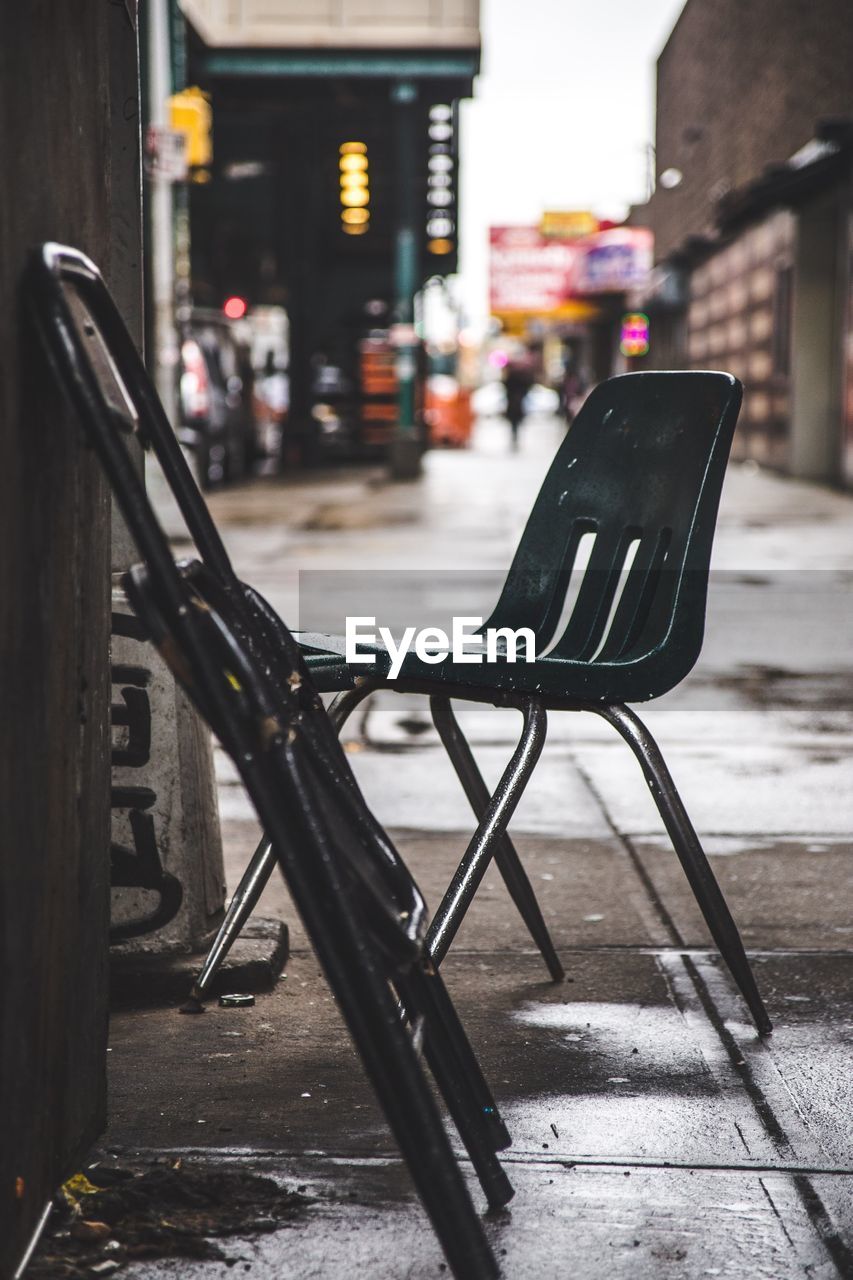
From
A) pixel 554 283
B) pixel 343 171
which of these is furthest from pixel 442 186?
pixel 554 283

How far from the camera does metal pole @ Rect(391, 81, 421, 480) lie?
24.6 m

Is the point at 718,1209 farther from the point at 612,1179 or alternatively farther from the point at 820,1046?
the point at 820,1046

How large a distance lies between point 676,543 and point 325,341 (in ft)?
93.2

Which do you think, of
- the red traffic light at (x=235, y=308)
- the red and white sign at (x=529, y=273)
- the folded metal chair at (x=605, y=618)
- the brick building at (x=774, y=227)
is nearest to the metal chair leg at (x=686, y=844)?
the folded metal chair at (x=605, y=618)

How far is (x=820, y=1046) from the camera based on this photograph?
3.19 meters

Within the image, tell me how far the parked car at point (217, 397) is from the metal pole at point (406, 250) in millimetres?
2325

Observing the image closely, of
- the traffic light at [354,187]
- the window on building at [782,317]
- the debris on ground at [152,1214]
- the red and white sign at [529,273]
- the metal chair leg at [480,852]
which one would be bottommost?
the debris on ground at [152,1214]

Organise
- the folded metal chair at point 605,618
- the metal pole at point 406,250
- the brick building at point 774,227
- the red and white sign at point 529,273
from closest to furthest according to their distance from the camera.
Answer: the folded metal chair at point 605,618, the brick building at point 774,227, the metal pole at point 406,250, the red and white sign at point 529,273

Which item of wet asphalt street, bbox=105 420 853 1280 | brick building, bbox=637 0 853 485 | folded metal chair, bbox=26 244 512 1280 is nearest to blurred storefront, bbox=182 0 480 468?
brick building, bbox=637 0 853 485

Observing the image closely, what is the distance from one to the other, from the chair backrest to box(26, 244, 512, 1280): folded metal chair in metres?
1.14

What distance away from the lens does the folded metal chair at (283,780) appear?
6.81 feet

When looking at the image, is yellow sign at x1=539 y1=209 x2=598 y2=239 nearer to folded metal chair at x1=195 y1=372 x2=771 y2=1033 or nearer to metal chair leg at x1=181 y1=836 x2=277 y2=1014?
folded metal chair at x1=195 y1=372 x2=771 y2=1033

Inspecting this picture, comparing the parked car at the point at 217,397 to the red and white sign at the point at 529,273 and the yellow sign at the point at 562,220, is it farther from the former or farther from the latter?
the yellow sign at the point at 562,220

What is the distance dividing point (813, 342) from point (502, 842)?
75.7ft
